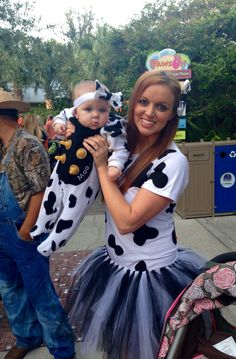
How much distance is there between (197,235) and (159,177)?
381 centimetres

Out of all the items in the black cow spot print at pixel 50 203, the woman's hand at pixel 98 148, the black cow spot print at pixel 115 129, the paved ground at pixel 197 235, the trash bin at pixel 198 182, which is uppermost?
the black cow spot print at pixel 115 129

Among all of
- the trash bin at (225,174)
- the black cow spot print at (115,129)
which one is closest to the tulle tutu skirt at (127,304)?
the black cow spot print at (115,129)

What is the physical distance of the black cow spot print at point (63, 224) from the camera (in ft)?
6.14

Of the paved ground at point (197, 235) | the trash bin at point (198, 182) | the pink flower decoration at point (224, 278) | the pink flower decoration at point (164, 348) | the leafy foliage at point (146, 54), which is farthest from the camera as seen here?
the leafy foliage at point (146, 54)

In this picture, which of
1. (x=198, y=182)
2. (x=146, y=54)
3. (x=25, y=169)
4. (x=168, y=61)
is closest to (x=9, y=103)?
(x=25, y=169)

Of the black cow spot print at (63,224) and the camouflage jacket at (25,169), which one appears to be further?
the camouflage jacket at (25,169)

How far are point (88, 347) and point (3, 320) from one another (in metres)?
1.68

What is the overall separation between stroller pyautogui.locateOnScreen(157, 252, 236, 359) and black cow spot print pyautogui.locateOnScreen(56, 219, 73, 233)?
648mm

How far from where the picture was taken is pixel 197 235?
526 cm

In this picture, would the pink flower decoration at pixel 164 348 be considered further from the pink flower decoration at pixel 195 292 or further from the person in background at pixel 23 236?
the person in background at pixel 23 236

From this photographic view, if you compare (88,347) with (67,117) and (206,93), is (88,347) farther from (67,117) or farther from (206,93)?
(206,93)

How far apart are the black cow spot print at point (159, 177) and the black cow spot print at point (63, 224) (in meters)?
0.48

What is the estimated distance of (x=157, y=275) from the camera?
5.90 ft

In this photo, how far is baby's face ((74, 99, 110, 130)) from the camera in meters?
1.82
